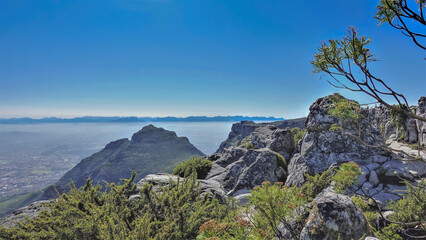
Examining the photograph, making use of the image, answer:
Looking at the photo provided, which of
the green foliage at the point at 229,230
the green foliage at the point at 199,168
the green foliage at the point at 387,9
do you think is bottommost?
the green foliage at the point at 199,168

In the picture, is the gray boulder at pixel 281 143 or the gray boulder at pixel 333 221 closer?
the gray boulder at pixel 333 221

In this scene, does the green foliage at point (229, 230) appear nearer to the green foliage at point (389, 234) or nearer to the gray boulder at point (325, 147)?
the green foliage at point (389, 234)

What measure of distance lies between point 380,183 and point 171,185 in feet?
39.3

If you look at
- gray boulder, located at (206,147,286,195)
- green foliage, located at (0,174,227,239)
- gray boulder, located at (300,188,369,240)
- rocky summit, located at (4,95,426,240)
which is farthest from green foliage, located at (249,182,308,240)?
gray boulder, located at (206,147,286,195)

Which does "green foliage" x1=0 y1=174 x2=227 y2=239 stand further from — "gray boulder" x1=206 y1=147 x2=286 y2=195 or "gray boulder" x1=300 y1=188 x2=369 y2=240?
"gray boulder" x1=206 y1=147 x2=286 y2=195

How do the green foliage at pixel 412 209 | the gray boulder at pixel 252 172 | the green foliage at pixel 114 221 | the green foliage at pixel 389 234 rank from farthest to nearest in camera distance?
the gray boulder at pixel 252 172 → the green foliage at pixel 412 209 → the green foliage at pixel 114 221 → the green foliage at pixel 389 234

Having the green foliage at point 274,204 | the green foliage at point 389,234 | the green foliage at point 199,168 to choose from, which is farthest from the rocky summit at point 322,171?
the green foliage at point 389,234

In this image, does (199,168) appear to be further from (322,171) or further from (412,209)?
(412,209)

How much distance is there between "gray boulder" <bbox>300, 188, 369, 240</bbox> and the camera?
477cm

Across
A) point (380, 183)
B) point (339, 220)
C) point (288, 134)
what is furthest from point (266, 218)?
point (288, 134)

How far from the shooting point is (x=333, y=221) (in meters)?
4.80

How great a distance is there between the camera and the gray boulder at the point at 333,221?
4770mm

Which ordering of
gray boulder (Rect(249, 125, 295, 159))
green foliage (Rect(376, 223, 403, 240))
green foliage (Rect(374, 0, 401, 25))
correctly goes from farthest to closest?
gray boulder (Rect(249, 125, 295, 159))
green foliage (Rect(376, 223, 403, 240))
green foliage (Rect(374, 0, 401, 25))

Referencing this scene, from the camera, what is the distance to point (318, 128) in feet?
55.5
